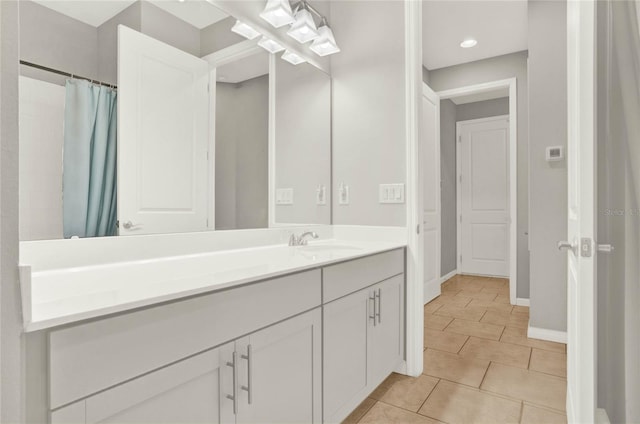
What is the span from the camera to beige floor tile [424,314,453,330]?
9.87 ft

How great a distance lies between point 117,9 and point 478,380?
2.54 meters

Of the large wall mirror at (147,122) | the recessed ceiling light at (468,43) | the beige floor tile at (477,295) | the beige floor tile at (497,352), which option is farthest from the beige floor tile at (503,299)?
the large wall mirror at (147,122)

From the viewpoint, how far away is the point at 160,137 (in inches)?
54.1

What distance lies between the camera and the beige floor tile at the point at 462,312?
127 inches

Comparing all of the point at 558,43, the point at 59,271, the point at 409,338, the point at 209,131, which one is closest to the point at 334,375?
the point at 409,338

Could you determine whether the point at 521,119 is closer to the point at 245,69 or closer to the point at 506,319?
the point at 506,319

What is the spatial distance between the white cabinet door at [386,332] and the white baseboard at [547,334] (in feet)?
4.39

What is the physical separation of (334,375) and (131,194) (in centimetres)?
108

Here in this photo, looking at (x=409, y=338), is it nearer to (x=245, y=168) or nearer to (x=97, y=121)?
(x=245, y=168)

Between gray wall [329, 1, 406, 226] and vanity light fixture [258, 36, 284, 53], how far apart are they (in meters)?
0.53

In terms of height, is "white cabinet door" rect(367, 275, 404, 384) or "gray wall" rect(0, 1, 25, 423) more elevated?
"gray wall" rect(0, 1, 25, 423)

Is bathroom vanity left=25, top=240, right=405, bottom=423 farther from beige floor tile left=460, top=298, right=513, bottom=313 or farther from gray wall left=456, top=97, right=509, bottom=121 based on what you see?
gray wall left=456, top=97, right=509, bottom=121

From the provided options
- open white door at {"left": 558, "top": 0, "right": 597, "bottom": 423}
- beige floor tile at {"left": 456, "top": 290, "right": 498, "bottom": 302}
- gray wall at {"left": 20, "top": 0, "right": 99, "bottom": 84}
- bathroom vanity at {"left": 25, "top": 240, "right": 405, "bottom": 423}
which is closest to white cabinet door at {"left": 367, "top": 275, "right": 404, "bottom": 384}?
bathroom vanity at {"left": 25, "top": 240, "right": 405, "bottom": 423}

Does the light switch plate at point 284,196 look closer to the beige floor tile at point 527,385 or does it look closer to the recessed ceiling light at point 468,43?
the beige floor tile at point 527,385
